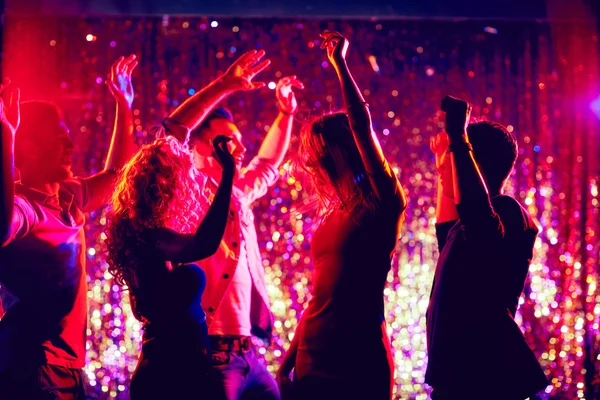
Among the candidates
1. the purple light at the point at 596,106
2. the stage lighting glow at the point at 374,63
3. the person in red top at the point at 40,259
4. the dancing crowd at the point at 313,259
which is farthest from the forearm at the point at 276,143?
the purple light at the point at 596,106

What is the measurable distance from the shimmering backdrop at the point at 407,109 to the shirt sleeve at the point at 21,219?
1579 millimetres

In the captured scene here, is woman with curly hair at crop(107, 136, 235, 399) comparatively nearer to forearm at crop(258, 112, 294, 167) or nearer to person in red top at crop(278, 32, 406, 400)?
person in red top at crop(278, 32, 406, 400)

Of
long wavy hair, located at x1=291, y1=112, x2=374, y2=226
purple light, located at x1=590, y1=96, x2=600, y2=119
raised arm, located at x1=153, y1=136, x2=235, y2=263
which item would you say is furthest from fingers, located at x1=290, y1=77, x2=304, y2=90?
purple light, located at x1=590, y1=96, x2=600, y2=119

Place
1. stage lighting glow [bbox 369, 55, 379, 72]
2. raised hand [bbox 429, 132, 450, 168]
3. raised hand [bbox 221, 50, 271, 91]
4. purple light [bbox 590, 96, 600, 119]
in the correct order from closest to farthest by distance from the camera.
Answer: raised hand [bbox 429, 132, 450, 168] → raised hand [bbox 221, 50, 271, 91] → purple light [bbox 590, 96, 600, 119] → stage lighting glow [bbox 369, 55, 379, 72]

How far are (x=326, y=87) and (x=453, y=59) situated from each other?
853 mm

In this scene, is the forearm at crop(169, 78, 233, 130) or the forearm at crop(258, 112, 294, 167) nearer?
the forearm at crop(169, 78, 233, 130)

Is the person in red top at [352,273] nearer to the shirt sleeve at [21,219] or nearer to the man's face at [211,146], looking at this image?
the man's face at [211,146]

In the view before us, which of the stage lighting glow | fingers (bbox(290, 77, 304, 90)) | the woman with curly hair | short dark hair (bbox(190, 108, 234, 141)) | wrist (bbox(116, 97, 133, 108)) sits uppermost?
the stage lighting glow

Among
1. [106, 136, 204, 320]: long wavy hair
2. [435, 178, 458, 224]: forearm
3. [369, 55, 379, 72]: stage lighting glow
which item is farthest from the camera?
[369, 55, 379, 72]: stage lighting glow

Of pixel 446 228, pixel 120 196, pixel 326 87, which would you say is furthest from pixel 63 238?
pixel 326 87

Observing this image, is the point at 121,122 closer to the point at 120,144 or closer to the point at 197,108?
the point at 120,144

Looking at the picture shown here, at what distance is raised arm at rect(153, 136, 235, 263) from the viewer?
173 cm

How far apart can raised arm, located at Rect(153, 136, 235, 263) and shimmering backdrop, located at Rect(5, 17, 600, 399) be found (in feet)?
5.75

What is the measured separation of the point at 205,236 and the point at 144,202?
28 cm
